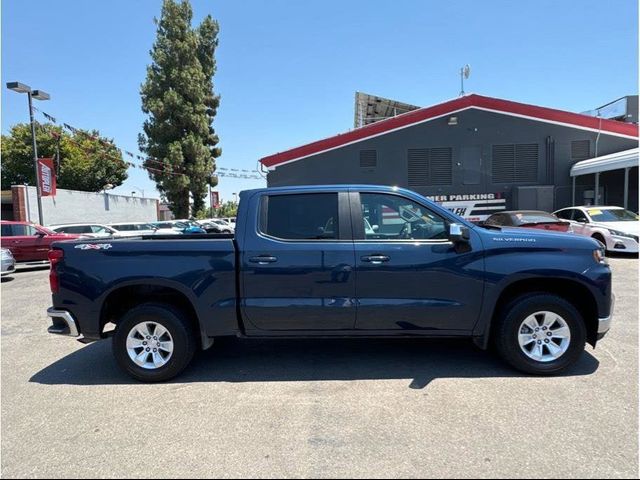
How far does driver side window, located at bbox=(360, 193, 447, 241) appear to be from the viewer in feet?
14.2

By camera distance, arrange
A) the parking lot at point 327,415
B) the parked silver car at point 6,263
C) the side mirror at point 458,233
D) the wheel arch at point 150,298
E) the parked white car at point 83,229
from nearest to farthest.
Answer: the parking lot at point 327,415 < the side mirror at point 458,233 < the wheel arch at point 150,298 < the parked silver car at point 6,263 < the parked white car at point 83,229

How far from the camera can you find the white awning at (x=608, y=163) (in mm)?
15641

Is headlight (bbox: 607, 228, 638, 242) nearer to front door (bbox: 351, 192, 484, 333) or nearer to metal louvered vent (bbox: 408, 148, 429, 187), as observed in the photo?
metal louvered vent (bbox: 408, 148, 429, 187)

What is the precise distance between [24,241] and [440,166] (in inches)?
650

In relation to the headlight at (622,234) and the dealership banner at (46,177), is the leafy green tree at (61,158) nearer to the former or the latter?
the dealership banner at (46,177)

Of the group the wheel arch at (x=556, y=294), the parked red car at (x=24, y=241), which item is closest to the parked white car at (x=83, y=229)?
the parked red car at (x=24, y=241)

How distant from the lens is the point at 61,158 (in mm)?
42094

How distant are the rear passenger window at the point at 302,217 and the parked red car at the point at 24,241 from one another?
1229 cm

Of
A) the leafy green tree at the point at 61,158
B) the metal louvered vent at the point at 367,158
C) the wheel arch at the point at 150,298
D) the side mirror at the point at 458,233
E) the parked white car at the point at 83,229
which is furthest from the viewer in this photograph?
the leafy green tree at the point at 61,158

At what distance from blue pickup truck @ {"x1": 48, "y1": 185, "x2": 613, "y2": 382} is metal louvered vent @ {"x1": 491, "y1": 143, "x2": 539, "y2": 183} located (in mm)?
16880

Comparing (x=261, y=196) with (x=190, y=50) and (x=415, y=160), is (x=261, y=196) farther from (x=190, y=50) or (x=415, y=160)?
(x=190, y=50)

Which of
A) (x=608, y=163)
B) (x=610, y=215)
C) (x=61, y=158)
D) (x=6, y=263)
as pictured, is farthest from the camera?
(x=61, y=158)

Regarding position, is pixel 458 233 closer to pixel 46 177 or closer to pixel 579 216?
pixel 579 216

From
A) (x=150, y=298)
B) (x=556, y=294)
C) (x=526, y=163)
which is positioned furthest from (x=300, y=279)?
(x=526, y=163)
